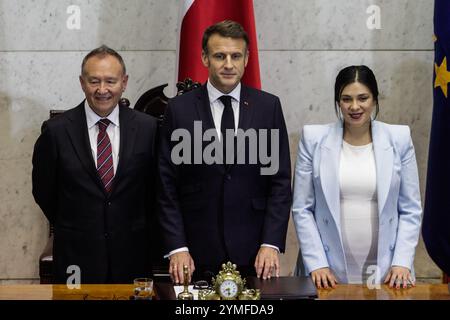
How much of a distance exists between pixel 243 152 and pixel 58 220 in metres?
0.81

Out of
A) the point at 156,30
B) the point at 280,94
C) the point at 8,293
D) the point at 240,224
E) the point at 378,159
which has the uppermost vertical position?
the point at 156,30

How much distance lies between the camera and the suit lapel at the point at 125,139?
9.67 ft

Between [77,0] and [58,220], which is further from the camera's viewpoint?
[77,0]

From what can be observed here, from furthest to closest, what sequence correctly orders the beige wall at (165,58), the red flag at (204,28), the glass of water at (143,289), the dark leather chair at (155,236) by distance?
1. the beige wall at (165,58)
2. the red flag at (204,28)
3. the dark leather chair at (155,236)
4. the glass of water at (143,289)

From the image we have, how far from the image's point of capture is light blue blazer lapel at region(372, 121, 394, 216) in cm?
298

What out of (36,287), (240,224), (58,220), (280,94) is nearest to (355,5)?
(280,94)

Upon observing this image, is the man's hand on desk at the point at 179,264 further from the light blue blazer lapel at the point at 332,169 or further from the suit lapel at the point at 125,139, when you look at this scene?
the light blue blazer lapel at the point at 332,169

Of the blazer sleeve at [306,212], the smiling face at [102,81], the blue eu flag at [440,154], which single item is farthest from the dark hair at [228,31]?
the blue eu flag at [440,154]

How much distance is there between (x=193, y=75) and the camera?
3863mm

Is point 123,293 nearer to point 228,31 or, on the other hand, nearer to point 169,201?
point 169,201

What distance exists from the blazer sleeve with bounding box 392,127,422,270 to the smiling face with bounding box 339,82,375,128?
215 millimetres

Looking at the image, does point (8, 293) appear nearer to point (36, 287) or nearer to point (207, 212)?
point (36, 287)

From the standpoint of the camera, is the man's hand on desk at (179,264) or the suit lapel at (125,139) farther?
the suit lapel at (125,139)

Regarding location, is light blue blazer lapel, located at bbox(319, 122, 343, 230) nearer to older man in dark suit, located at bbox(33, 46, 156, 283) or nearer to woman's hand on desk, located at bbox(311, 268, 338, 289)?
woman's hand on desk, located at bbox(311, 268, 338, 289)
